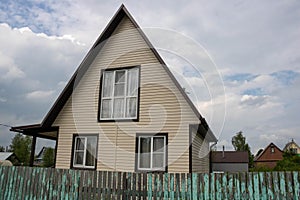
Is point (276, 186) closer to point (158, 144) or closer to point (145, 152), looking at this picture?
point (158, 144)

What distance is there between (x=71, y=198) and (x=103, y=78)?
6.28 m

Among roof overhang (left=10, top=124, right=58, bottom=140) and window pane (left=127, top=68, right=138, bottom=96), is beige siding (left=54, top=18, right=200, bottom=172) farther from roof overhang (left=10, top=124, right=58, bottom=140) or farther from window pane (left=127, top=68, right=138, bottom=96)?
roof overhang (left=10, top=124, right=58, bottom=140)

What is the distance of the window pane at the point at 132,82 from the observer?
1085 cm

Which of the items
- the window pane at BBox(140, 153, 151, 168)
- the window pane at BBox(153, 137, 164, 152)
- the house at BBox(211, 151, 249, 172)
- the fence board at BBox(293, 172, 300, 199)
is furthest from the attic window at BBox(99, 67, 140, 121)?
the house at BBox(211, 151, 249, 172)

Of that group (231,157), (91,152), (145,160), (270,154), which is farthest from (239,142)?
(91,152)

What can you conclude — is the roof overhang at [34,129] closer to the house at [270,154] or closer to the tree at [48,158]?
the tree at [48,158]

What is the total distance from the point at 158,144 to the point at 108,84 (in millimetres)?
3513

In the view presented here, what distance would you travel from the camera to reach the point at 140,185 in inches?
215

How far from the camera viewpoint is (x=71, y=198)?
6074 millimetres

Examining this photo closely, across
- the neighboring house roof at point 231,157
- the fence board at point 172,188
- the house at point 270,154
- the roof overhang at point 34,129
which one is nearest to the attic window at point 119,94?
the roof overhang at point 34,129

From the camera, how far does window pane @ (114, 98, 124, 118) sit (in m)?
10.8

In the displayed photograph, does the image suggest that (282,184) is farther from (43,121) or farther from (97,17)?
(97,17)

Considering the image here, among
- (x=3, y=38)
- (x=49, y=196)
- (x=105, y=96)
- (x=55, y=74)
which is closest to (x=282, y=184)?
(x=49, y=196)

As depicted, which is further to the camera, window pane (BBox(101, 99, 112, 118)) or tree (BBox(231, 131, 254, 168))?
tree (BBox(231, 131, 254, 168))
